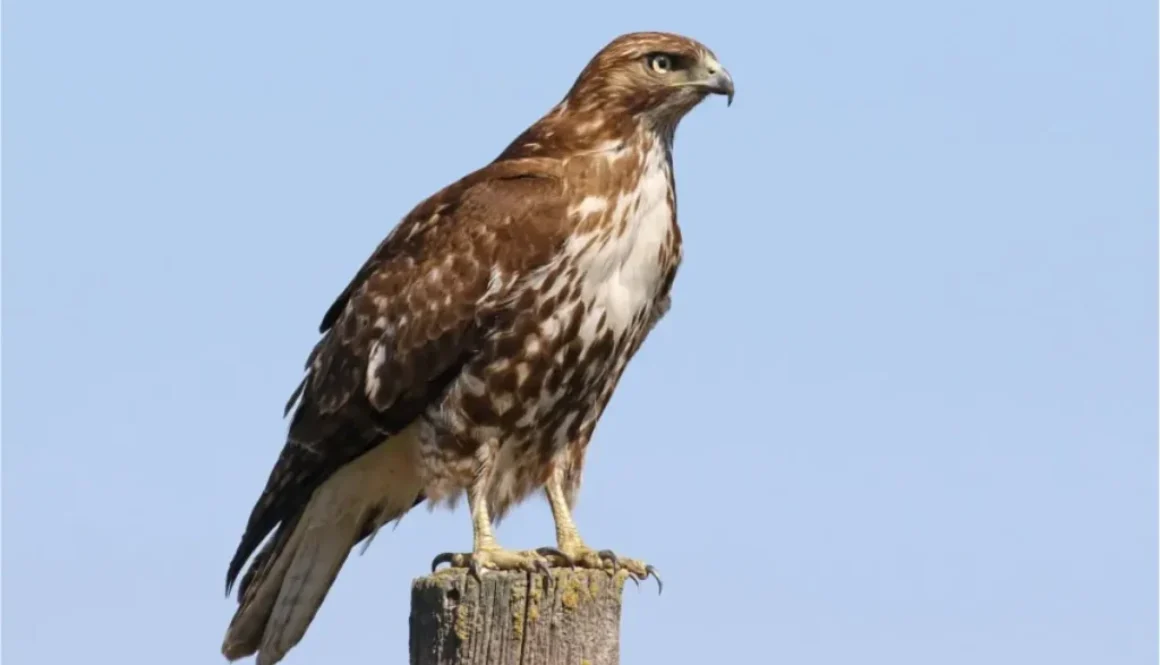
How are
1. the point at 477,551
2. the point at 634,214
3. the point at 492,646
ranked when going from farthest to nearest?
the point at 634,214, the point at 477,551, the point at 492,646

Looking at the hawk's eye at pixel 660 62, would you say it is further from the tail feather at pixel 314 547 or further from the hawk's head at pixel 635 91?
the tail feather at pixel 314 547

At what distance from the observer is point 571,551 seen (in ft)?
23.5

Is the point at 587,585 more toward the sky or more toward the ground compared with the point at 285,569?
more toward the ground

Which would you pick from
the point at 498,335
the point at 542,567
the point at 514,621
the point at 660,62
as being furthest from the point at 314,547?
the point at 514,621

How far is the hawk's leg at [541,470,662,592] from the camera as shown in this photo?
6.68 m

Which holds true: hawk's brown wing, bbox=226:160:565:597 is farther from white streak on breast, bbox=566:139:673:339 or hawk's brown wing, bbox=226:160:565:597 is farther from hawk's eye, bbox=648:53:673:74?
hawk's eye, bbox=648:53:673:74

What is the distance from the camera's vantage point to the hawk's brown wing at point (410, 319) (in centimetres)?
708

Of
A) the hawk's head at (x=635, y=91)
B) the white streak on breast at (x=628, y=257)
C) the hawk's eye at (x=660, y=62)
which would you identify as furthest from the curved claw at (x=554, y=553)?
the hawk's eye at (x=660, y=62)

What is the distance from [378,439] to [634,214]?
1262 millimetres

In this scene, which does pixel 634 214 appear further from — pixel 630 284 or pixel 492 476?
pixel 492 476

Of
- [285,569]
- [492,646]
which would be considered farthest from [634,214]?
[492,646]

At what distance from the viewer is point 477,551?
6527 mm

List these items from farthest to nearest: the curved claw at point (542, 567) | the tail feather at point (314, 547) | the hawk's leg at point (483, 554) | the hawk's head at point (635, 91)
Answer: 1. the hawk's head at point (635, 91)
2. the tail feather at point (314, 547)
3. the hawk's leg at point (483, 554)
4. the curved claw at point (542, 567)

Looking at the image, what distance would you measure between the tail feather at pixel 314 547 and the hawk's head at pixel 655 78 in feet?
4.76
